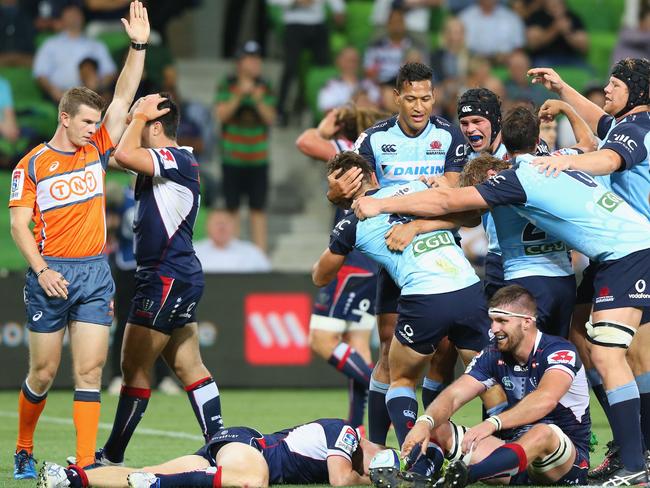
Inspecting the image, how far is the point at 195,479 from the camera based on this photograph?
22.4 feet

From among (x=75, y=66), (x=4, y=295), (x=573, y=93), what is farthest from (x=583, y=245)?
(x=75, y=66)

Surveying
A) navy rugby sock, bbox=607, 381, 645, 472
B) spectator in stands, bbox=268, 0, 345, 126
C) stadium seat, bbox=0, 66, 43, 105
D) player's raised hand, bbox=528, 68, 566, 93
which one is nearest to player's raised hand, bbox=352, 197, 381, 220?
player's raised hand, bbox=528, 68, 566, 93

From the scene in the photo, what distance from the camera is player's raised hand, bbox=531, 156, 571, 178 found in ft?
24.1

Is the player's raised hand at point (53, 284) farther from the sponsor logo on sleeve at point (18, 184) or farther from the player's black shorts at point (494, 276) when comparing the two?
the player's black shorts at point (494, 276)

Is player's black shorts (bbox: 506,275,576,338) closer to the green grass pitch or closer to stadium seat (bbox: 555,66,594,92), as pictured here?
the green grass pitch

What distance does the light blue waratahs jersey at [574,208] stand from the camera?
7.32 meters

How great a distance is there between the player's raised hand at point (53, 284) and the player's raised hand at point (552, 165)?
2.92m

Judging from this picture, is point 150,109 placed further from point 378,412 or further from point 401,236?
point 378,412

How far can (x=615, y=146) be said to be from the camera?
757 cm

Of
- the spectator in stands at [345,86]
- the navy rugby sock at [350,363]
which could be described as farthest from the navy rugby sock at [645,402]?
the spectator in stands at [345,86]

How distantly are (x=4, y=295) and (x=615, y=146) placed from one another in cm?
779

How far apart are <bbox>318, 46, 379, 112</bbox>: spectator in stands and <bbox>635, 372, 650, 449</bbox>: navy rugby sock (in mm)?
8606

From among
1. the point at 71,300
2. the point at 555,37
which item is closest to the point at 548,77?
the point at 71,300

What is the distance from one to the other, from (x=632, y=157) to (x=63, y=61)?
1053 cm
